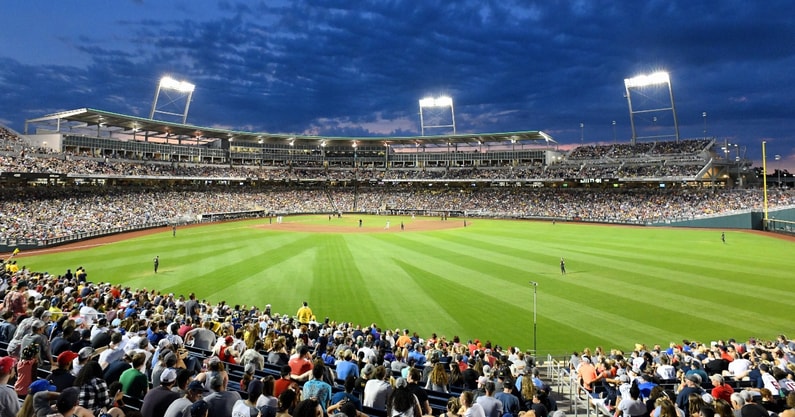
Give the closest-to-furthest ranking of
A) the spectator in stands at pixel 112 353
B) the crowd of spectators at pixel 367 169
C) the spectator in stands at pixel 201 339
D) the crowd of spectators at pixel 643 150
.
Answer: the spectator in stands at pixel 112 353
the spectator in stands at pixel 201 339
the crowd of spectators at pixel 367 169
the crowd of spectators at pixel 643 150

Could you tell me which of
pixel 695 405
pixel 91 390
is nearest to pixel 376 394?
pixel 91 390

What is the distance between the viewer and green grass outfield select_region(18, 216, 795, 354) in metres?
17.2

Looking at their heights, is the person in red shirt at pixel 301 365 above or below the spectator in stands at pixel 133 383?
below

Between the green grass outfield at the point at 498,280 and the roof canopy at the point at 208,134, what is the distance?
3647 centimetres

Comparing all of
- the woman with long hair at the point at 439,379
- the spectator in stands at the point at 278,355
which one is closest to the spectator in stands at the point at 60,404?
the spectator in stands at the point at 278,355

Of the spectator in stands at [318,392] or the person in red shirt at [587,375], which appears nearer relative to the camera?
the spectator in stands at [318,392]

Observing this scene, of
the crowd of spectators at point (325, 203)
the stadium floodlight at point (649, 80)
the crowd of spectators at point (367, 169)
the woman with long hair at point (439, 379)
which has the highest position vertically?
the stadium floodlight at point (649, 80)

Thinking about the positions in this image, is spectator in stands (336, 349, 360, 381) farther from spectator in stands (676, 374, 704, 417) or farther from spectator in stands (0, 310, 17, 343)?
spectator in stands (0, 310, 17, 343)

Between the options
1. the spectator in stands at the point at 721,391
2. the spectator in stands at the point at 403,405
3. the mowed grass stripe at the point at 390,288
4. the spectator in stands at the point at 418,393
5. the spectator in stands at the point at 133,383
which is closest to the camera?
the spectator in stands at the point at 403,405

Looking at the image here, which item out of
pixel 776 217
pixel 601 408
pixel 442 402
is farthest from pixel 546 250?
pixel 776 217

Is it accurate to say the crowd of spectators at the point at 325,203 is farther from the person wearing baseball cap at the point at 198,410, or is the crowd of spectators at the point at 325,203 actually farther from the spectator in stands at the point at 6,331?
the person wearing baseball cap at the point at 198,410

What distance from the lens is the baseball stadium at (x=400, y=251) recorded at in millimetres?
11992

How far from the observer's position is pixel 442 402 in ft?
23.0

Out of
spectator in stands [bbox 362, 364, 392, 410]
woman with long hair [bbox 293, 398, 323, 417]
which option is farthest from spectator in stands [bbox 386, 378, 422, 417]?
woman with long hair [bbox 293, 398, 323, 417]
